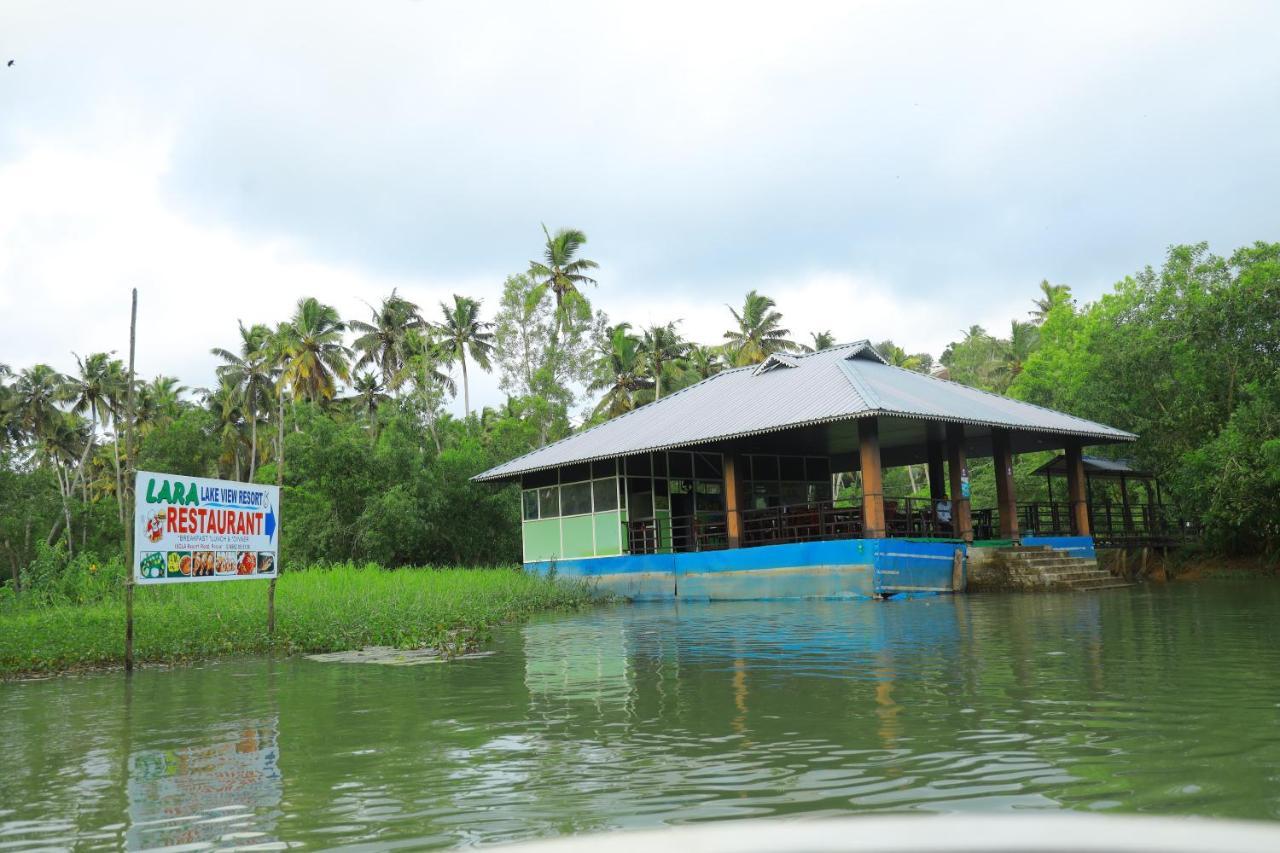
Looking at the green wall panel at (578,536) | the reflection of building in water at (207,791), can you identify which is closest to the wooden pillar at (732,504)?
the green wall panel at (578,536)

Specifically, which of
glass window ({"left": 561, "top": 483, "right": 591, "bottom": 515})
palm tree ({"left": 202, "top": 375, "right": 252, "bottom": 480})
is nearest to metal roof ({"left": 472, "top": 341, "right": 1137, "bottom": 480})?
glass window ({"left": 561, "top": 483, "right": 591, "bottom": 515})

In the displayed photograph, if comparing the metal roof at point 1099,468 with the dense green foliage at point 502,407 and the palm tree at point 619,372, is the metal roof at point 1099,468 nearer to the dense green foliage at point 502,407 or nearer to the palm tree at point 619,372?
the dense green foliage at point 502,407

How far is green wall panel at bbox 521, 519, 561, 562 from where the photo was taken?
28.5m

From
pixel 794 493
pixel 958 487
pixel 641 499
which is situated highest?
pixel 794 493

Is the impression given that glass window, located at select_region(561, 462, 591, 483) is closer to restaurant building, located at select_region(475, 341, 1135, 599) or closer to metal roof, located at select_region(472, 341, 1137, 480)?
restaurant building, located at select_region(475, 341, 1135, 599)

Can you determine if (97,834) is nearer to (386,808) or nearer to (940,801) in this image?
(386,808)

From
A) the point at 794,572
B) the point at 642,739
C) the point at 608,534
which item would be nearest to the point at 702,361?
the point at 608,534

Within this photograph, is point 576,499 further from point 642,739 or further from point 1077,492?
point 642,739

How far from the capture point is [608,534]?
88.3 ft

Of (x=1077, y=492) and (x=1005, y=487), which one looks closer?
(x=1005, y=487)

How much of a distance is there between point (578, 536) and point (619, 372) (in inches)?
671

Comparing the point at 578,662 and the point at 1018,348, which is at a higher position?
the point at 1018,348

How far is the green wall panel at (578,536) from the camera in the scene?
27.4 meters

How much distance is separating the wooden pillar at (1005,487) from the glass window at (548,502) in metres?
11.7
